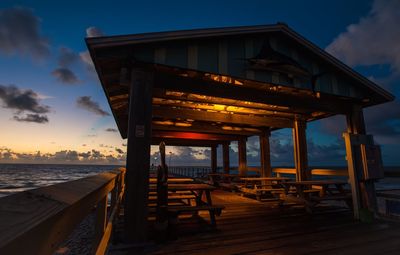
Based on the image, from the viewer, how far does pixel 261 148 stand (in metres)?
11.3

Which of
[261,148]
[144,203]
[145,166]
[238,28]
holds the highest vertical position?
[238,28]

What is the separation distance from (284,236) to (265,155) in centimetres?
708

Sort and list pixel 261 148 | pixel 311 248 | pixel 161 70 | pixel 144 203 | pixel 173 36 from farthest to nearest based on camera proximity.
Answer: pixel 261 148
pixel 161 70
pixel 173 36
pixel 144 203
pixel 311 248

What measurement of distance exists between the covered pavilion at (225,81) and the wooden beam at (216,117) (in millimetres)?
75

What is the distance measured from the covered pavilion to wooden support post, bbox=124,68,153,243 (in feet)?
0.05

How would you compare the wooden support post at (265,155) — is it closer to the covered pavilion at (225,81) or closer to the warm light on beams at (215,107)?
the warm light on beams at (215,107)

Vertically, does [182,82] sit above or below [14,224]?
above

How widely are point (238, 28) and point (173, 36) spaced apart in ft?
5.11

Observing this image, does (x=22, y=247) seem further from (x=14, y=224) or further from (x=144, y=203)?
(x=144, y=203)

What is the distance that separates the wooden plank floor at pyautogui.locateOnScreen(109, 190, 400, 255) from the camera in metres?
3.55

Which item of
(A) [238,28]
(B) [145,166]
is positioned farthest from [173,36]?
(B) [145,166]

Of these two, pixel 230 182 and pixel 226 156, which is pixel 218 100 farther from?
pixel 226 156

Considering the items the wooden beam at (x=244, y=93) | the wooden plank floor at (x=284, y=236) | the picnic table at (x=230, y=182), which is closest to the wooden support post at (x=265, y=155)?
the picnic table at (x=230, y=182)

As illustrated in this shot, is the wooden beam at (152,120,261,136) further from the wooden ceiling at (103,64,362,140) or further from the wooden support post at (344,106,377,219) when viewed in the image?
the wooden support post at (344,106,377,219)
